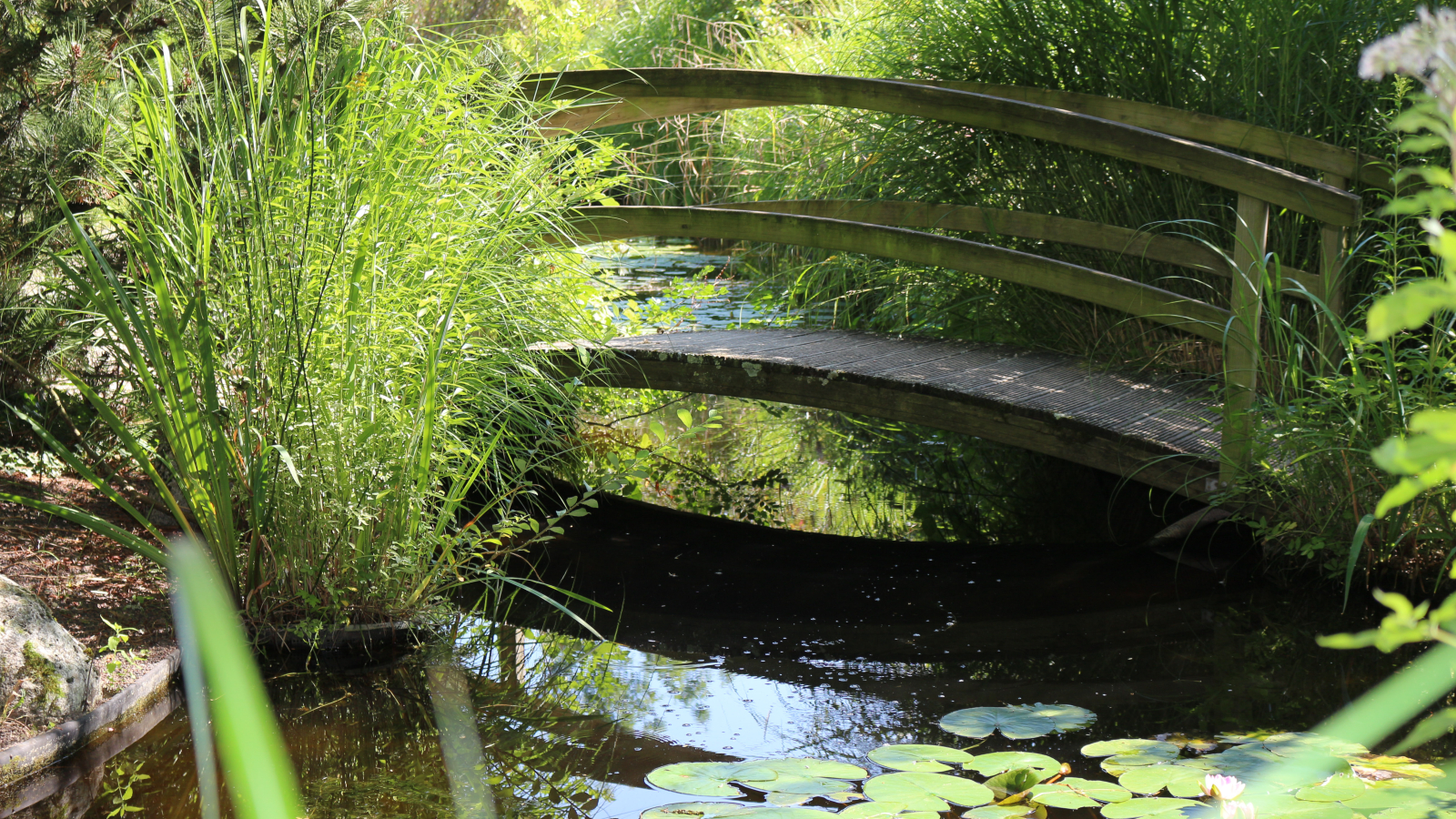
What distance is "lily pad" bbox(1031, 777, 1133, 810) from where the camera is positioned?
6.17ft

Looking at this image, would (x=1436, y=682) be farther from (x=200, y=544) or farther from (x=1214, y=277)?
(x=200, y=544)

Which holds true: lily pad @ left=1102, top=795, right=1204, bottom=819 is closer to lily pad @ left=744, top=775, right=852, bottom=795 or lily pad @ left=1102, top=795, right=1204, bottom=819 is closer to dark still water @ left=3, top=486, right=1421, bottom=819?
dark still water @ left=3, top=486, right=1421, bottom=819

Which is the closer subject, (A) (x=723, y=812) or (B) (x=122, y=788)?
(A) (x=723, y=812)

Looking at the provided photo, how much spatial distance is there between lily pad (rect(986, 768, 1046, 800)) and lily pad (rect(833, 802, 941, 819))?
0.42 ft

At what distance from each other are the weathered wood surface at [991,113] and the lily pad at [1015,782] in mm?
1849

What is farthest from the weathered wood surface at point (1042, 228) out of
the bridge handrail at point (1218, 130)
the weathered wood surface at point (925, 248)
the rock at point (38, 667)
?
the rock at point (38, 667)

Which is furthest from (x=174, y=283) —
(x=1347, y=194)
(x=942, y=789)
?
(x=1347, y=194)

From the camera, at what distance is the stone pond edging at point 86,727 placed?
81.0 inches

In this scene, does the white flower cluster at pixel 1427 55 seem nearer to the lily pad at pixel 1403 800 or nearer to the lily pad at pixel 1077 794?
the lily pad at pixel 1403 800

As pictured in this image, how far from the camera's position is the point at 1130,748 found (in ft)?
7.01

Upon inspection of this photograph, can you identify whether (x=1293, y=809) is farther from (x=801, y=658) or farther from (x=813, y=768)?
(x=801, y=658)

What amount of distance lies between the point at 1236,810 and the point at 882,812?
563mm

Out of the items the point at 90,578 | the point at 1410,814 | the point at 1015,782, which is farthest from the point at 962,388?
the point at 90,578

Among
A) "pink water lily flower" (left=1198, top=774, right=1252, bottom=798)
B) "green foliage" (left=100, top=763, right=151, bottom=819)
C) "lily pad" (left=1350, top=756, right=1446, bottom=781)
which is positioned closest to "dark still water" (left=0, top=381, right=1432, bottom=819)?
"green foliage" (left=100, top=763, right=151, bottom=819)
